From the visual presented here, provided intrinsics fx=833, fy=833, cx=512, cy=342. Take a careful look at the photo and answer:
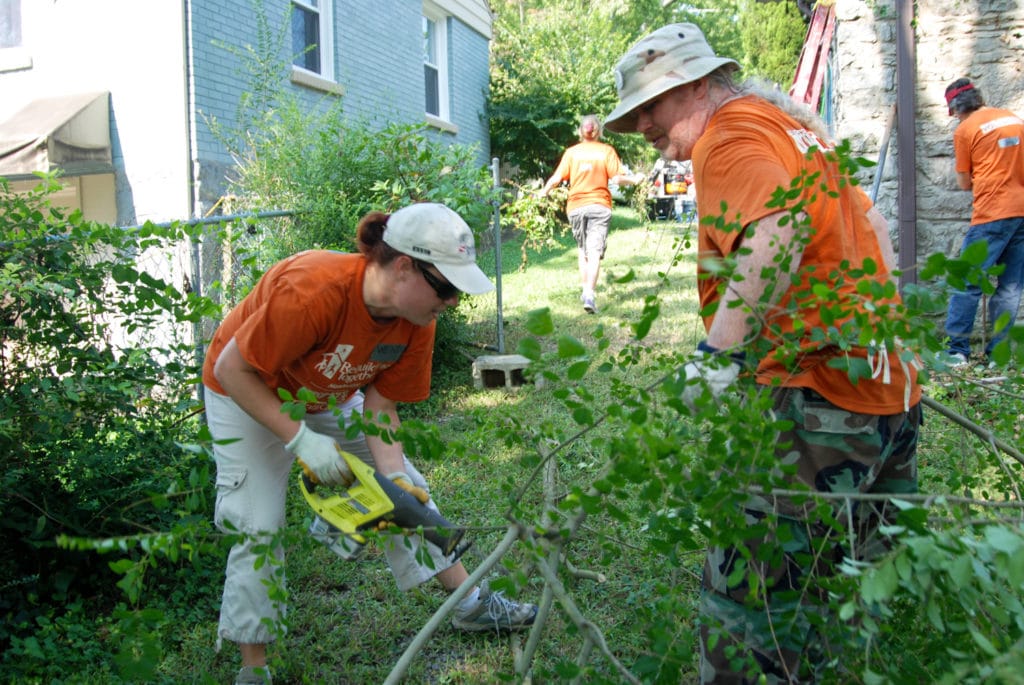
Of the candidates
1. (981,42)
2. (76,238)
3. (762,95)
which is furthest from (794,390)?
(981,42)

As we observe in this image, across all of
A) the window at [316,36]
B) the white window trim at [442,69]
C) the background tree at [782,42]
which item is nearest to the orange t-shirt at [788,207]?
the window at [316,36]

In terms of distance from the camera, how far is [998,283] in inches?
239

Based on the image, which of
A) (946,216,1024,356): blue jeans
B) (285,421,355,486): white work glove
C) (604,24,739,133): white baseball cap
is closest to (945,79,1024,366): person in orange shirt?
(946,216,1024,356): blue jeans

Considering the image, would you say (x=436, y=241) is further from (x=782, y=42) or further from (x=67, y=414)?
(x=782, y=42)

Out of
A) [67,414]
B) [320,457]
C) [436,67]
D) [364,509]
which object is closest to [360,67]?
[436,67]

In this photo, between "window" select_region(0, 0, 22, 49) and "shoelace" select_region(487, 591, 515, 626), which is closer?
"shoelace" select_region(487, 591, 515, 626)

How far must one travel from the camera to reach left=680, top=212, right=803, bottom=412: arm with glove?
181 centimetres

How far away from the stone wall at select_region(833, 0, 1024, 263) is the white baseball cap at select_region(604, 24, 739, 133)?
4779 mm

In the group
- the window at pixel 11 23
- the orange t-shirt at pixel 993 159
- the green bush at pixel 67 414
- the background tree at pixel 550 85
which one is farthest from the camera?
the background tree at pixel 550 85

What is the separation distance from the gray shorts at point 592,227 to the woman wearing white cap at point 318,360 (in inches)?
227

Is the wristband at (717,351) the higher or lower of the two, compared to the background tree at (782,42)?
lower

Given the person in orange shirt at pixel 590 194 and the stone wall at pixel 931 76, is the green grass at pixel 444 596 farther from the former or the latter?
the person in orange shirt at pixel 590 194

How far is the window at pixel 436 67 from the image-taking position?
1406 cm

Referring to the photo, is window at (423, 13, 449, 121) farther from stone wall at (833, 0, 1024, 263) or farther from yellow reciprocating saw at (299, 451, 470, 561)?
yellow reciprocating saw at (299, 451, 470, 561)
